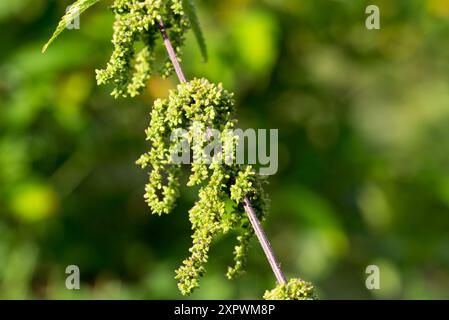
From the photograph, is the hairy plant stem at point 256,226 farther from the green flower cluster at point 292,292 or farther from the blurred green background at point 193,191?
the blurred green background at point 193,191

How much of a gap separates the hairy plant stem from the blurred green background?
1805 millimetres

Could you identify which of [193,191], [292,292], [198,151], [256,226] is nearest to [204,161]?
[198,151]

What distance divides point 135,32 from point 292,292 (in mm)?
600

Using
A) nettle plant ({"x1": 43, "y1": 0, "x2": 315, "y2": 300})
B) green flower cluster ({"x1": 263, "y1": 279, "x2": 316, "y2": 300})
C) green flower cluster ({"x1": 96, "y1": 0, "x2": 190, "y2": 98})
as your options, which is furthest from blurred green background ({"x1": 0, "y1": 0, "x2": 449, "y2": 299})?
green flower cluster ({"x1": 263, "y1": 279, "x2": 316, "y2": 300})

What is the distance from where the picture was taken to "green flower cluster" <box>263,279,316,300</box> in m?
1.33

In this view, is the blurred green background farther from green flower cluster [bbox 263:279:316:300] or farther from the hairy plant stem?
green flower cluster [bbox 263:279:316:300]

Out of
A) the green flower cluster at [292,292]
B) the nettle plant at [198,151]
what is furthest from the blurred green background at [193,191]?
the green flower cluster at [292,292]

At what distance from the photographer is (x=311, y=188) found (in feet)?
12.5

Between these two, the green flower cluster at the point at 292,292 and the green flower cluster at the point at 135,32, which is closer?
the green flower cluster at the point at 292,292

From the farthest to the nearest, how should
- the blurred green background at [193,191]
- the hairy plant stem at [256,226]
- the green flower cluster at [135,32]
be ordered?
1. the blurred green background at [193,191]
2. the green flower cluster at [135,32]
3. the hairy plant stem at [256,226]

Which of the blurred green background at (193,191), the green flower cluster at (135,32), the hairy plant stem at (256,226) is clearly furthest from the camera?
the blurred green background at (193,191)

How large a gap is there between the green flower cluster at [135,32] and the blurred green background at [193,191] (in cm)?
168

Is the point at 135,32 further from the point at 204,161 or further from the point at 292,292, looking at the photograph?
the point at 292,292

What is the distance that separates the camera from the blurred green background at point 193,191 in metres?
3.52
